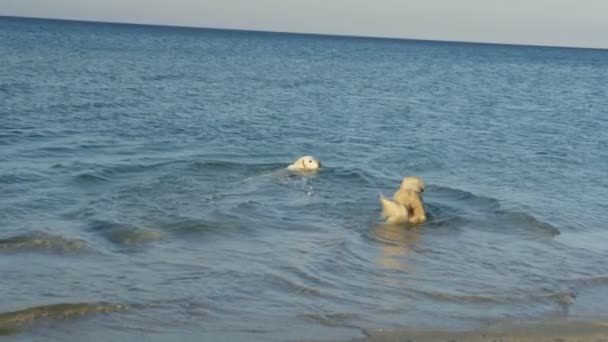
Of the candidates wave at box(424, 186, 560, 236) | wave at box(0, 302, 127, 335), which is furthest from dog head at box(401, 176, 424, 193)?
wave at box(0, 302, 127, 335)

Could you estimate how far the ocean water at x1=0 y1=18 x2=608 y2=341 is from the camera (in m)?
10.7

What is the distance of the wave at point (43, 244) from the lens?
42.8 feet

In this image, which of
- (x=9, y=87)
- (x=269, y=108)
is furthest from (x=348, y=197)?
(x=9, y=87)

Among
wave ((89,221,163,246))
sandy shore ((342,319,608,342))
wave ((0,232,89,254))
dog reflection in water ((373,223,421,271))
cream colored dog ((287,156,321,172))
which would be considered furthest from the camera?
cream colored dog ((287,156,321,172))

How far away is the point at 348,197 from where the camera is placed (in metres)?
18.6

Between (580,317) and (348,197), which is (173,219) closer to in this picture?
(348,197)

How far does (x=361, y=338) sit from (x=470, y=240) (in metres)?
5.95

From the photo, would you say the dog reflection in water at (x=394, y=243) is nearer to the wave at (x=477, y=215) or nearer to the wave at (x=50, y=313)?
the wave at (x=477, y=215)

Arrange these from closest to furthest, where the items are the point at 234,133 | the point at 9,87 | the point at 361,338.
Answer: the point at 361,338, the point at 234,133, the point at 9,87

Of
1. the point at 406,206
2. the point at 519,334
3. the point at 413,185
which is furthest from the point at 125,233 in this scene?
the point at 519,334

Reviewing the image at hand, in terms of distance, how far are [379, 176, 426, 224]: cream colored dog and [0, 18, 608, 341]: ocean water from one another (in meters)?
0.31

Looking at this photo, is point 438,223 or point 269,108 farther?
point 269,108

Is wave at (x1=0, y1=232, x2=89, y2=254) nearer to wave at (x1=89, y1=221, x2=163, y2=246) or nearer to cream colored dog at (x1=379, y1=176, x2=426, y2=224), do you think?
wave at (x1=89, y1=221, x2=163, y2=246)

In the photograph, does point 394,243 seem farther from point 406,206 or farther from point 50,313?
point 50,313
